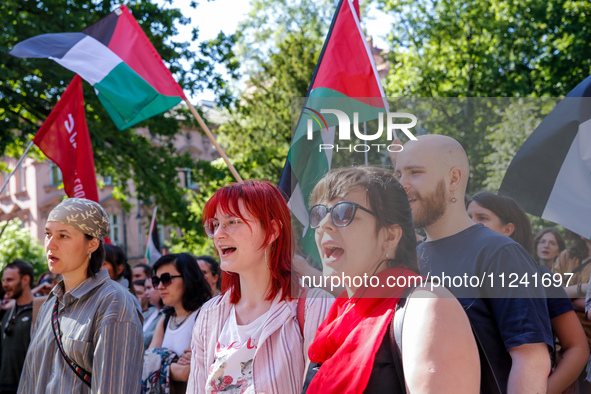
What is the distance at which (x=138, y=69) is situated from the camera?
18.2 feet

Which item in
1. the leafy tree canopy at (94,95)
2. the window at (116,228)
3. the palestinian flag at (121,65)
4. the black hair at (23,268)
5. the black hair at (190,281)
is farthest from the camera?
the window at (116,228)

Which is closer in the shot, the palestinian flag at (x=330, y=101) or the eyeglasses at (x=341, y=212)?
the eyeglasses at (x=341, y=212)

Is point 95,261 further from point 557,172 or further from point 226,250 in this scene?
point 557,172

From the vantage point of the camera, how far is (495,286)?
70.1 inches

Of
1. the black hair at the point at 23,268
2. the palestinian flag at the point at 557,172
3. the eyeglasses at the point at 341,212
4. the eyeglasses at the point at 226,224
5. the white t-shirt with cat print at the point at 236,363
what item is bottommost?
the black hair at the point at 23,268

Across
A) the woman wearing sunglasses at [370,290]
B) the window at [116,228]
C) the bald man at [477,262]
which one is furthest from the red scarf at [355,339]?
the window at [116,228]

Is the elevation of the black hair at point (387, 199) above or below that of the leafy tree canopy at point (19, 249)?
above

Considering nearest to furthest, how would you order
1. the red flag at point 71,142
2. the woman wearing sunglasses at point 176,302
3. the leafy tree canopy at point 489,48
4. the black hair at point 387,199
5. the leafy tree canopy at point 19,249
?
1. the black hair at point 387,199
2. the woman wearing sunglasses at point 176,302
3. the red flag at point 71,142
4. the leafy tree canopy at point 489,48
5. the leafy tree canopy at point 19,249

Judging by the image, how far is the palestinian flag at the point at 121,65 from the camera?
5.51 m

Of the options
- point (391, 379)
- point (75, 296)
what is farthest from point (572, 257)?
point (75, 296)

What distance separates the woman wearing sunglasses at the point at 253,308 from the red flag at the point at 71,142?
3.47 meters

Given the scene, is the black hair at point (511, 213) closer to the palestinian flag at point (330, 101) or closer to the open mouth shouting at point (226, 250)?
the palestinian flag at point (330, 101)

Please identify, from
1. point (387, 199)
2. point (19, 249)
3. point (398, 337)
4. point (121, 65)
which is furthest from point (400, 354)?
point (19, 249)

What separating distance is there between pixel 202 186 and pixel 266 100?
10.5 metres
